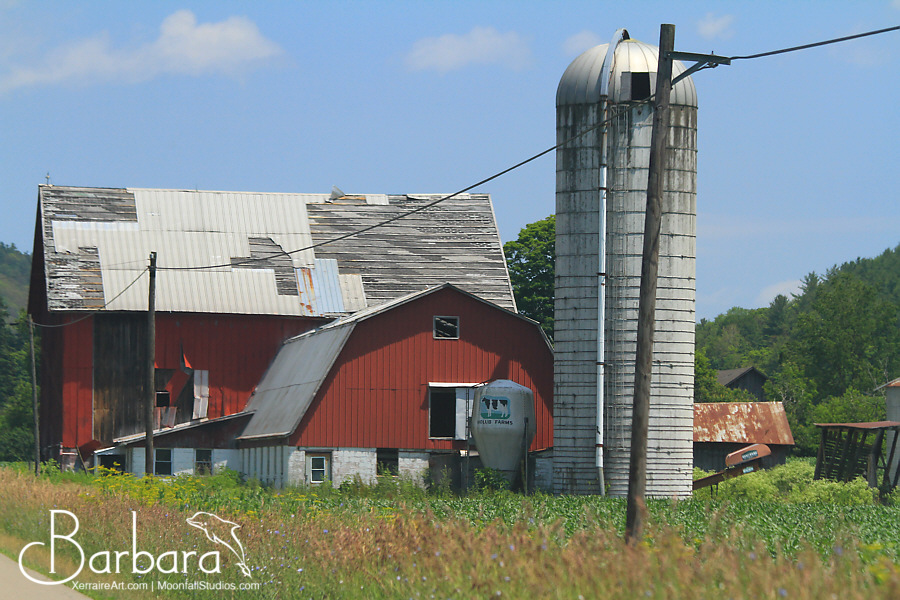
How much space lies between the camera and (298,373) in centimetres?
3525

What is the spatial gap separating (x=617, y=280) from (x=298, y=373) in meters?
11.9

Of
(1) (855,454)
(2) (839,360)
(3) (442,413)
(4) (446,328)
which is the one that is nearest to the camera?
(4) (446,328)

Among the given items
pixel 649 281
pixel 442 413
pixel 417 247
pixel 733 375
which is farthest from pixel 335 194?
pixel 733 375

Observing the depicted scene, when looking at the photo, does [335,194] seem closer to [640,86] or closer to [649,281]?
[640,86]

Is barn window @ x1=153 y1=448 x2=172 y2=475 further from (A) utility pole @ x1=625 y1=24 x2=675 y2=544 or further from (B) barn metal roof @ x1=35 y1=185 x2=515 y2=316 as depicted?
(A) utility pole @ x1=625 y1=24 x2=675 y2=544

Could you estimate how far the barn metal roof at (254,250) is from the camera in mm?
39344

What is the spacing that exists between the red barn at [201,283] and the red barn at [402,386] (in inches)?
223

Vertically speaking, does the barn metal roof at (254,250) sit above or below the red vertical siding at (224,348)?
above

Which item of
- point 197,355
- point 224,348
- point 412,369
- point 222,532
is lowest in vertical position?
point 222,532

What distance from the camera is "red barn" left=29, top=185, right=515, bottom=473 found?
125 ft

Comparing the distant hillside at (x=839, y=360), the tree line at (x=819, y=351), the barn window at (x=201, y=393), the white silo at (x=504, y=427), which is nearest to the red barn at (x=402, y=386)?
the white silo at (x=504, y=427)

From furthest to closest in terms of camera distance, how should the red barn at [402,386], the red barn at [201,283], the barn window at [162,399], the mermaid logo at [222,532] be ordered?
the barn window at [162,399], the red barn at [201,283], the red barn at [402,386], the mermaid logo at [222,532]

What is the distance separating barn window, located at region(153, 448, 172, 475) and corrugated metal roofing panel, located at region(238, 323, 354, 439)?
2.49 meters

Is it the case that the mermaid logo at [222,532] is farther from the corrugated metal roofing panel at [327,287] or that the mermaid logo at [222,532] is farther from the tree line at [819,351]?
the tree line at [819,351]
